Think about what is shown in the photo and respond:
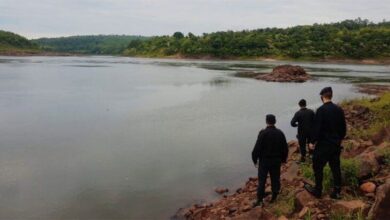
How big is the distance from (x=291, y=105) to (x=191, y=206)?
24901mm

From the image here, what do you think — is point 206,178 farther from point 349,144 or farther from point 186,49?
point 186,49

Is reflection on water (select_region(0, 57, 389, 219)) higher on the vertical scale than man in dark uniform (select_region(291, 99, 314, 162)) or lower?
lower

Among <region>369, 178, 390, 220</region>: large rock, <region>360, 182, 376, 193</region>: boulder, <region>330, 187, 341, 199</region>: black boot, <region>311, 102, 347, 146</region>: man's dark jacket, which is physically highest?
<region>311, 102, 347, 146</region>: man's dark jacket

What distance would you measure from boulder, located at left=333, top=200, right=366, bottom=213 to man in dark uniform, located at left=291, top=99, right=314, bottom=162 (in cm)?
508

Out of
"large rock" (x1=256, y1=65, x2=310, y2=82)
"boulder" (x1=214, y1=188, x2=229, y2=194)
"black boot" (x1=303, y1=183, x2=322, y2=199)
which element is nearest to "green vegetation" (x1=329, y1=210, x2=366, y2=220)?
"black boot" (x1=303, y1=183, x2=322, y2=199)

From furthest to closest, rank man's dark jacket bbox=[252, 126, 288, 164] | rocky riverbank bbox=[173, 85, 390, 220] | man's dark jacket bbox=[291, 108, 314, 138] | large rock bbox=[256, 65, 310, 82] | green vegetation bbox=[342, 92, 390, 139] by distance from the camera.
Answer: large rock bbox=[256, 65, 310, 82] → green vegetation bbox=[342, 92, 390, 139] → man's dark jacket bbox=[291, 108, 314, 138] → man's dark jacket bbox=[252, 126, 288, 164] → rocky riverbank bbox=[173, 85, 390, 220]

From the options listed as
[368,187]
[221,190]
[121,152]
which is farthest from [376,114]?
[368,187]

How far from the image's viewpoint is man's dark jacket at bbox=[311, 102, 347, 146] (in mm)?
9719

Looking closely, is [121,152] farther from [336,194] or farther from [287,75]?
[287,75]

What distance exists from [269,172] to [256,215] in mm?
1084

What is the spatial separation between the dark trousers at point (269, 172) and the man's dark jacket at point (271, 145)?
102mm

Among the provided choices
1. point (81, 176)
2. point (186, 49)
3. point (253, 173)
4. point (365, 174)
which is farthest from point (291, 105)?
point (186, 49)

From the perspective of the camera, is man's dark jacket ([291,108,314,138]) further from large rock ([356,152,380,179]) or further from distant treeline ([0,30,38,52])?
distant treeline ([0,30,38,52])

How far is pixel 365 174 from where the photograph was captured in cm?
1036
